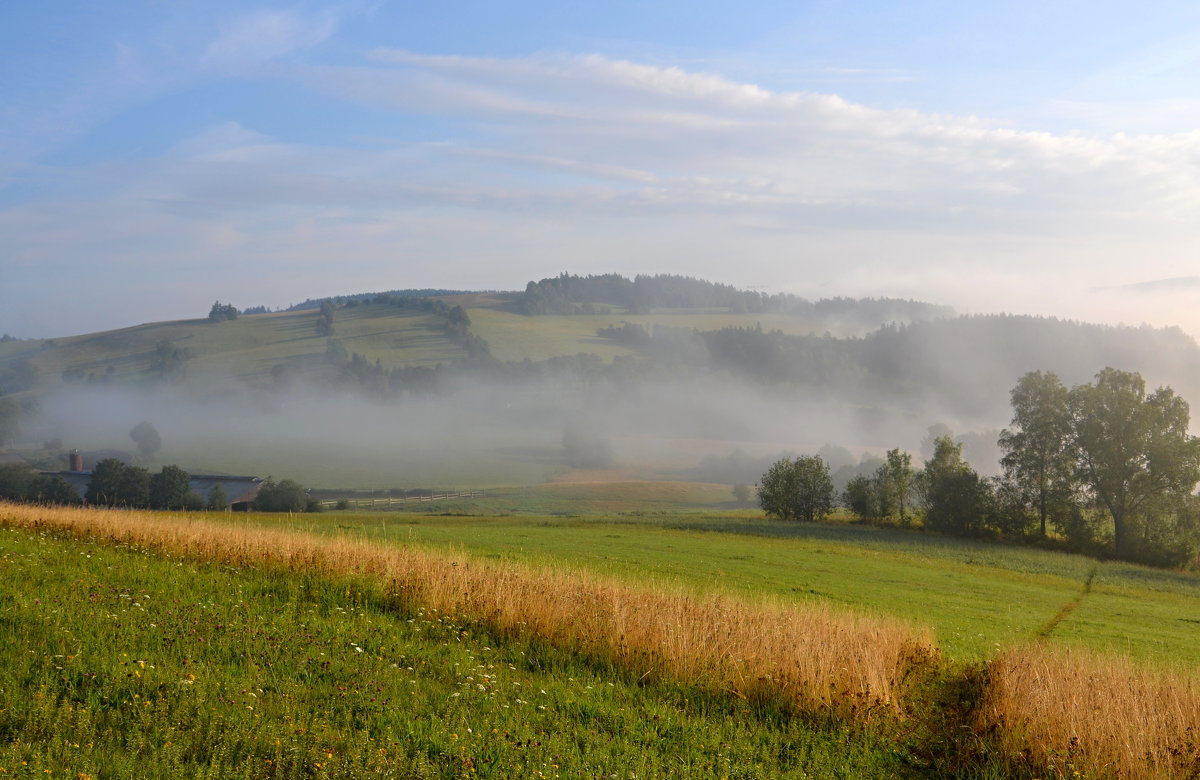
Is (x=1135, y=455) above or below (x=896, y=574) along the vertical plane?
above

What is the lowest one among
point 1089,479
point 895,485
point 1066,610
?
point 1066,610

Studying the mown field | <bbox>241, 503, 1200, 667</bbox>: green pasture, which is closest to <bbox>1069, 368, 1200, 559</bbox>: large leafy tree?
<bbox>241, 503, 1200, 667</bbox>: green pasture

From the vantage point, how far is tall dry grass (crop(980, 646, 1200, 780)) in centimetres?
972

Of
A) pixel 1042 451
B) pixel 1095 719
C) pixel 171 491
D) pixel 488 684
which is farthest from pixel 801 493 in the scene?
pixel 488 684

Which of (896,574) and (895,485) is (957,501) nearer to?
(895,485)

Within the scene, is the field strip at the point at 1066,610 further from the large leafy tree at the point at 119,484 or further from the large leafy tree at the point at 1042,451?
the large leafy tree at the point at 119,484

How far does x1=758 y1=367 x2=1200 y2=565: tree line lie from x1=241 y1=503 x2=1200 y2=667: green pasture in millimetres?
10647

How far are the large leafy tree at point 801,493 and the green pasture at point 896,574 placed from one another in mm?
24750

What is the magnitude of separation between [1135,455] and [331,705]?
3194 inches

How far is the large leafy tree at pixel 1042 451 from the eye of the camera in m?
75.4

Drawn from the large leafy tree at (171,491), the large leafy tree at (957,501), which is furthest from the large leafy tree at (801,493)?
the large leafy tree at (171,491)

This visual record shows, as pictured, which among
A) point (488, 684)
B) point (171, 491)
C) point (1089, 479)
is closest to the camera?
point (488, 684)

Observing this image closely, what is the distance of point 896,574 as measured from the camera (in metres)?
39.8

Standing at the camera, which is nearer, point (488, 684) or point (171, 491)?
point (488, 684)
